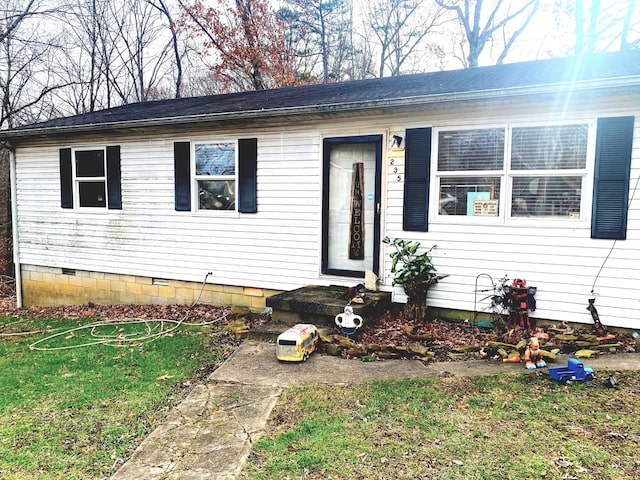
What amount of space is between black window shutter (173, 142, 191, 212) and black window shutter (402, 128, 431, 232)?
347cm

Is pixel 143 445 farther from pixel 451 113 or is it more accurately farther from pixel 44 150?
pixel 44 150

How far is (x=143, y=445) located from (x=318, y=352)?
6.69ft

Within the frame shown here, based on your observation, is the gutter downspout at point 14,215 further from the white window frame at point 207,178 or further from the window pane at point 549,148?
the window pane at point 549,148

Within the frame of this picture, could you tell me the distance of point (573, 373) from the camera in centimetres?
362

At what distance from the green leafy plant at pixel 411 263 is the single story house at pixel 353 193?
17 centimetres

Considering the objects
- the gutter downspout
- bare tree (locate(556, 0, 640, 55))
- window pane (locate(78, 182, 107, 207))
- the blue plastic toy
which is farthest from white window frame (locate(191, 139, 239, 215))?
bare tree (locate(556, 0, 640, 55))

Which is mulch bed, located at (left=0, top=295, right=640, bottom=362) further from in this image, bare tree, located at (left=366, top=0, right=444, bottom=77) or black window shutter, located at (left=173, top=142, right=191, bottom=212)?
bare tree, located at (left=366, top=0, right=444, bottom=77)

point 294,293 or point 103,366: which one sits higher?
point 294,293

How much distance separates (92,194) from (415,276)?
6.02 metres

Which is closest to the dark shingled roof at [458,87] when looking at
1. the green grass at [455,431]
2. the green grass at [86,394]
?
the green grass at [455,431]

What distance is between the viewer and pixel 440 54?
17.1 m

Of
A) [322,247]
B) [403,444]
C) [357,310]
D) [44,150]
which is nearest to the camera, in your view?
[403,444]

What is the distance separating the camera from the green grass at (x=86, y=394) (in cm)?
289

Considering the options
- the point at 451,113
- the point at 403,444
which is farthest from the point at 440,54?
the point at 403,444
